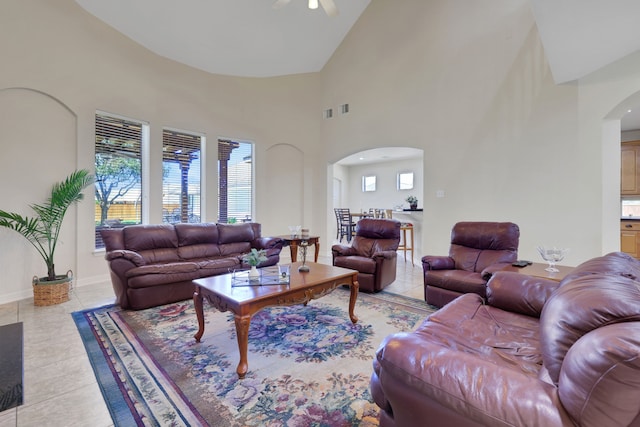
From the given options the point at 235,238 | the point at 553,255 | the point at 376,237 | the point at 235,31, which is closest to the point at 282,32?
the point at 235,31

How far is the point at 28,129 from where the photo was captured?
147 inches

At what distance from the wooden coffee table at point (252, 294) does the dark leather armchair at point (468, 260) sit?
102cm

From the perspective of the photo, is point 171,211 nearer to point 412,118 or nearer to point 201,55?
point 201,55

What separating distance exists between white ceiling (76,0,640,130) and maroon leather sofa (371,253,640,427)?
274 cm

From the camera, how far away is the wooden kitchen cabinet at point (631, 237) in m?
5.49

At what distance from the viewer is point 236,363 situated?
7.19 ft

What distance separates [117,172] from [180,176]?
98 cm

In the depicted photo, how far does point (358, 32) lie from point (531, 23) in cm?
324

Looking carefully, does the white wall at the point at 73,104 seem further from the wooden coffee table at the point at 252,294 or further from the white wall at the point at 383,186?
the white wall at the point at 383,186

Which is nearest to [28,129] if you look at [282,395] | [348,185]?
[282,395]

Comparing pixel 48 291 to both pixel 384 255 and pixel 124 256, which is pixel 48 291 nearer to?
pixel 124 256

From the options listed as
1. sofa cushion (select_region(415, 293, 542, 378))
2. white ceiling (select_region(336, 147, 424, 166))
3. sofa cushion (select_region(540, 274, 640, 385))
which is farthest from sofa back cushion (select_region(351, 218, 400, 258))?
sofa cushion (select_region(540, 274, 640, 385))

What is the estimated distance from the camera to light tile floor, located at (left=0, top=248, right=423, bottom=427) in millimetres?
1647

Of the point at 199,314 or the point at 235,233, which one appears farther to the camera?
the point at 235,233
